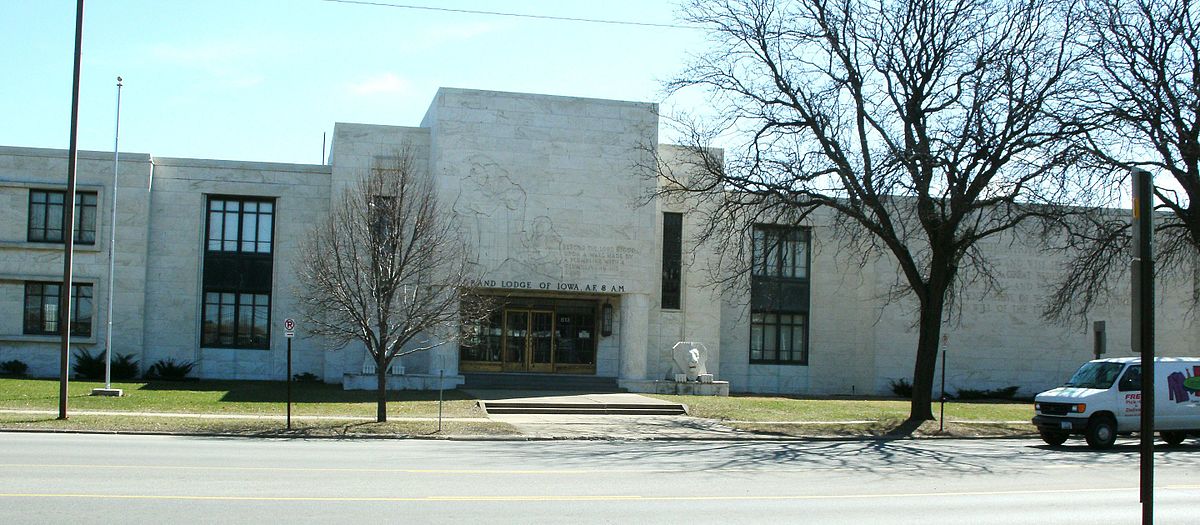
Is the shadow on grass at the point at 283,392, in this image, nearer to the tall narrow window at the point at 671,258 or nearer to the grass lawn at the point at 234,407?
the grass lawn at the point at 234,407

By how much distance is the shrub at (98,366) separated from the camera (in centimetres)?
3372

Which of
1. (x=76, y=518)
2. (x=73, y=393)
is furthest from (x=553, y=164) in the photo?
(x=76, y=518)

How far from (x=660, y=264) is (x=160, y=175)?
56.9 ft

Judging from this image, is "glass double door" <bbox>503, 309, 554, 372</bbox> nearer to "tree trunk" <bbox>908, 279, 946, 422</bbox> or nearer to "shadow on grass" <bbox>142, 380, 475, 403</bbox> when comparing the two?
"shadow on grass" <bbox>142, 380, 475, 403</bbox>

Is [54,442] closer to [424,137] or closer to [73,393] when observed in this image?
[73,393]

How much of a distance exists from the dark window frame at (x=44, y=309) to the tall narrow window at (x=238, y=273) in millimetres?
3615

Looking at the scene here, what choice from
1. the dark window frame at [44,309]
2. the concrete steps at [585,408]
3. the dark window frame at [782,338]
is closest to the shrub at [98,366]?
the dark window frame at [44,309]

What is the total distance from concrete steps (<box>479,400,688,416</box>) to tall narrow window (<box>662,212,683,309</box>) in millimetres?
7881

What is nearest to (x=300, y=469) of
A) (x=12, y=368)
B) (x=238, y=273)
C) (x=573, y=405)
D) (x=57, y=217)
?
(x=573, y=405)

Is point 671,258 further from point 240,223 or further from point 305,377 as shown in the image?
point 240,223

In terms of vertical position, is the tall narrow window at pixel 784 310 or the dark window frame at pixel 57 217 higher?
the dark window frame at pixel 57 217

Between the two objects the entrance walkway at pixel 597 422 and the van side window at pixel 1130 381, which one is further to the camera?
the entrance walkway at pixel 597 422

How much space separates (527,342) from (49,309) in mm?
15937

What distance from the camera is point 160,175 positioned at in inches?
1404
